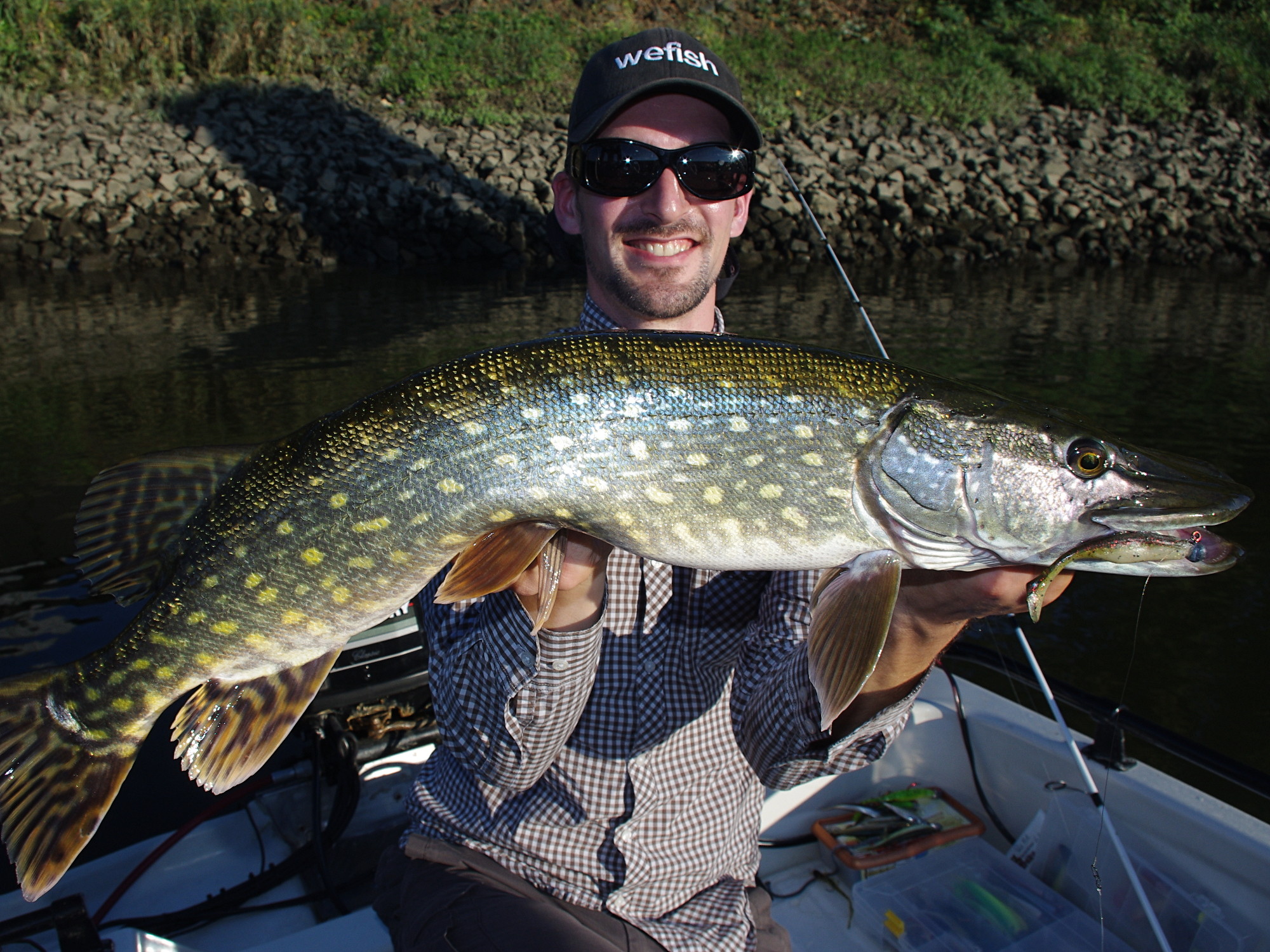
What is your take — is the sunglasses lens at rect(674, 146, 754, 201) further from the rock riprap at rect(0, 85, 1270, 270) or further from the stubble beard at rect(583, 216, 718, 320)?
the rock riprap at rect(0, 85, 1270, 270)

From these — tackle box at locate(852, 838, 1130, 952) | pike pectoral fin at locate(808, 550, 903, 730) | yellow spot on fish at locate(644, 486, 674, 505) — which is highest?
yellow spot on fish at locate(644, 486, 674, 505)

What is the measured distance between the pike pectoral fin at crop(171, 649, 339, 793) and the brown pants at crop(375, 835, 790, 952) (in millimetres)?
498

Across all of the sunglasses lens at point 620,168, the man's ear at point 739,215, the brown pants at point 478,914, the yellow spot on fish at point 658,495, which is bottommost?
the brown pants at point 478,914

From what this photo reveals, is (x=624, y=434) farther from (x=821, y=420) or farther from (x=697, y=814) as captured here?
(x=697, y=814)

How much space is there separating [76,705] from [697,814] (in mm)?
1410

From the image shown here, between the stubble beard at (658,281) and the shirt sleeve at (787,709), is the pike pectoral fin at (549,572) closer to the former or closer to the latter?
the shirt sleeve at (787,709)

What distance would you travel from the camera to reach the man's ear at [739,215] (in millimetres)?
2863

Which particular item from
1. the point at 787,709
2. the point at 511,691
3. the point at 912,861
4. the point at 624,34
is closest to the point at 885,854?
the point at 912,861

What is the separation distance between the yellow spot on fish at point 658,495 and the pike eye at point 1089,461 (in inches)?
31.3

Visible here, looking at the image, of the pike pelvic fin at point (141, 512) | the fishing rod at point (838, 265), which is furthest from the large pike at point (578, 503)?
the fishing rod at point (838, 265)

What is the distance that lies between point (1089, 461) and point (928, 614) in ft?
1.46

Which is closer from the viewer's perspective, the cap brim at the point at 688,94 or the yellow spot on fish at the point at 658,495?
the yellow spot on fish at the point at 658,495

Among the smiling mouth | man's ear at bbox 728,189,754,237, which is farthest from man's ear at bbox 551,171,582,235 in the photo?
the smiling mouth

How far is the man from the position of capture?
78.5 inches
